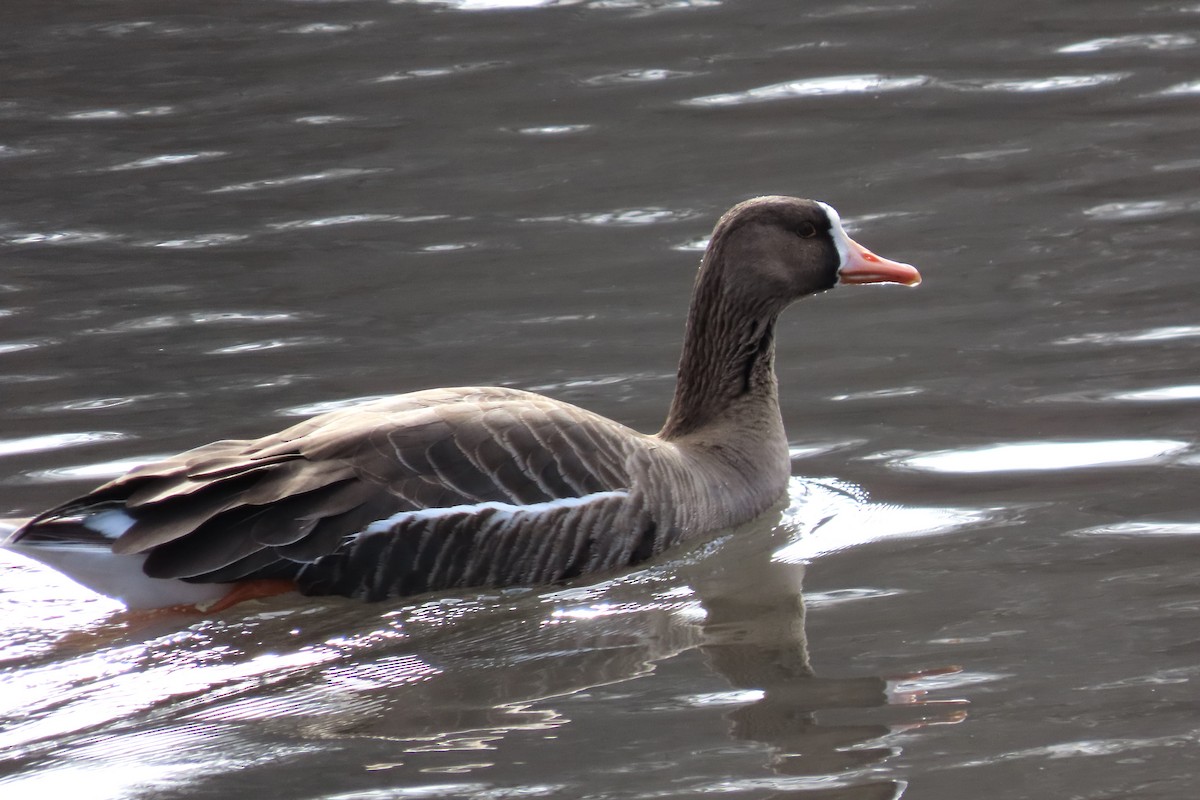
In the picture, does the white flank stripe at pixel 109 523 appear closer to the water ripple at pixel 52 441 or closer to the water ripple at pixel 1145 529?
the water ripple at pixel 52 441

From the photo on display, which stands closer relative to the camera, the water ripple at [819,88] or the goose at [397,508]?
the goose at [397,508]

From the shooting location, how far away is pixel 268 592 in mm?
6438

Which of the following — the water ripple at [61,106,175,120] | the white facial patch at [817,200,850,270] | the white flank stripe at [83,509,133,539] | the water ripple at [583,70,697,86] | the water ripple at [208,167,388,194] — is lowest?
the white flank stripe at [83,509,133,539]

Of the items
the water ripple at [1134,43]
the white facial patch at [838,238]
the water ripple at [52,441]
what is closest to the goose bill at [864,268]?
the white facial patch at [838,238]

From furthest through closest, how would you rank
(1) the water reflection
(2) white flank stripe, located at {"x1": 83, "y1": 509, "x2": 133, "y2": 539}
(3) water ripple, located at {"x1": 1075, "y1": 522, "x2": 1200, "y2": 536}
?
1. (3) water ripple, located at {"x1": 1075, "y1": 522, "x2": 1200, "y2": 536}
2. (2) white flank stripe, located at {"x1": 83, "y1": 509, "x2": 133, "y2": 539}
3. (1) the water reflection

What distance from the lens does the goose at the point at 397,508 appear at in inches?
249

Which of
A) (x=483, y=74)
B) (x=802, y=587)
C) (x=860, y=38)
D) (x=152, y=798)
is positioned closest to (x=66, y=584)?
(x=152, y=798)

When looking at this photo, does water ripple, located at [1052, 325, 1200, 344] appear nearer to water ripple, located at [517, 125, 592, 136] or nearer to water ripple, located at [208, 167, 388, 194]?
water ripple, located at [517, 125, 592, 136]

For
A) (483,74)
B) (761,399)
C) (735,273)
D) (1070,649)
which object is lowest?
(1070,649)

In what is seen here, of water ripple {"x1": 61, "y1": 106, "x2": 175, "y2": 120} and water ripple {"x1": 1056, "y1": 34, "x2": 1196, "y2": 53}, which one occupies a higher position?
water ripple {"x1": 61, "y1": 106, "x2": 175, "y2": 120}

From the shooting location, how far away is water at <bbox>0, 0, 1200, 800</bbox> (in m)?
5.29

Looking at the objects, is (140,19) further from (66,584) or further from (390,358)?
(66,584)

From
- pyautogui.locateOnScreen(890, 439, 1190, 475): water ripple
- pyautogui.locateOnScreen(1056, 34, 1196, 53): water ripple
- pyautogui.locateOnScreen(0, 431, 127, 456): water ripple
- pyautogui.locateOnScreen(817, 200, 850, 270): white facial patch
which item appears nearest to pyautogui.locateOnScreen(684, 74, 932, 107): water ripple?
pyautogui.locateOnScreen(1056, 34, 1196, 53): water ripple

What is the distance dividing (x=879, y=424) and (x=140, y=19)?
33.0 ft
